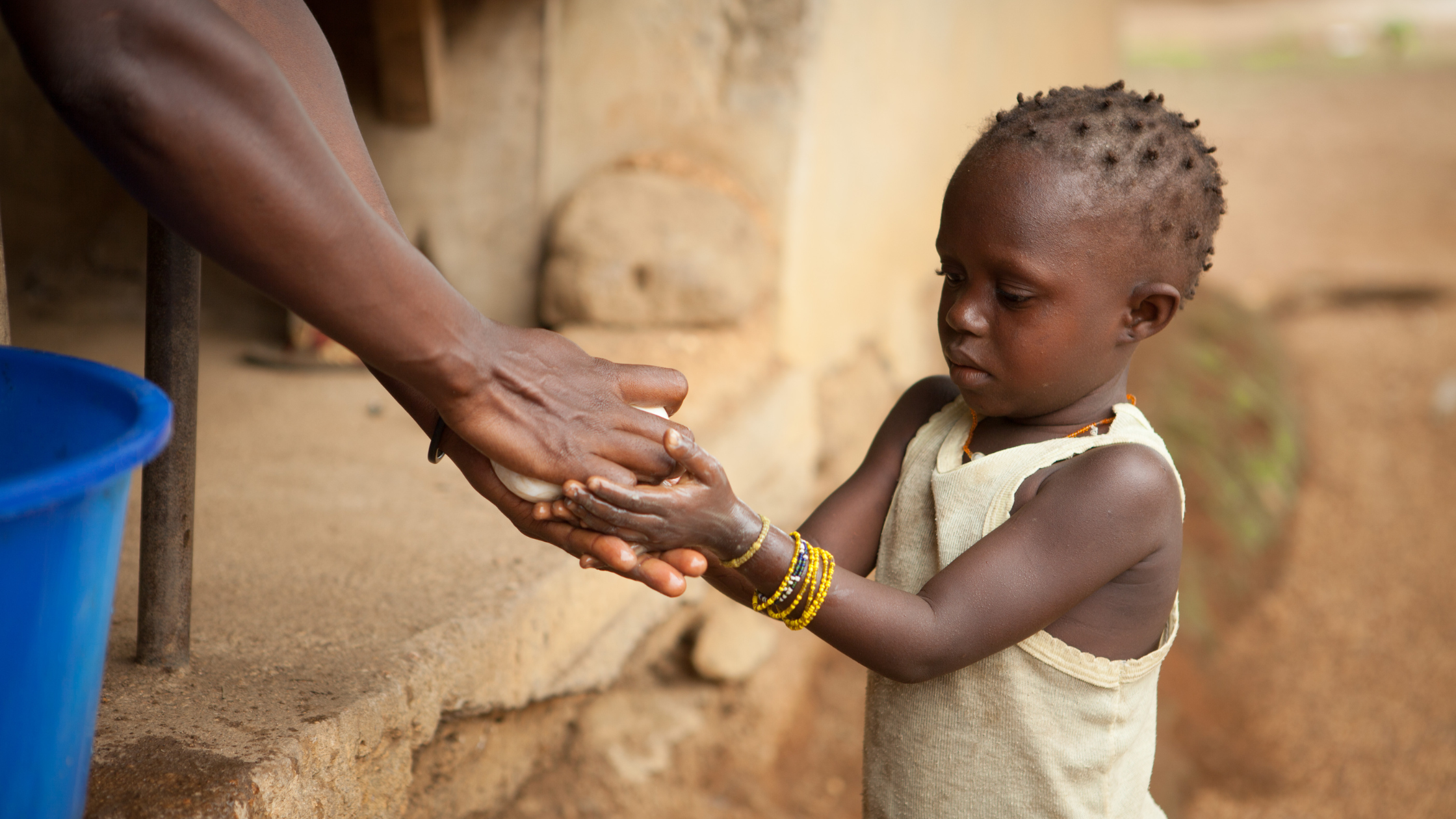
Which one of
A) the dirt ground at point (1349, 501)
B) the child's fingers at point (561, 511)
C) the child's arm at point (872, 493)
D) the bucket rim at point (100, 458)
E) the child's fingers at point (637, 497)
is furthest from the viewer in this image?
the dirt ground at point (1349, 501)

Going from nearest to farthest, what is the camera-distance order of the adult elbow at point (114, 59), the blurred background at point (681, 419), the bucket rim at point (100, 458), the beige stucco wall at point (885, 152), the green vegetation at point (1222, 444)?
the bucket rim at point (100, 458)
the adult elbow at point (114, 59)
the blurred background at point (681, 419)
the beige stucco wall at point (885, 152)
the green vegetation at point (1222, 444)

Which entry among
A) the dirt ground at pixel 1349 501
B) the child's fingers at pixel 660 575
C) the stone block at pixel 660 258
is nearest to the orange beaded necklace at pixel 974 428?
the child's fingers at pixel 660 575

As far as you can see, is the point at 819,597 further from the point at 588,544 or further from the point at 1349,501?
the point at 1349,501

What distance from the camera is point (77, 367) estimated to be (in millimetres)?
1062

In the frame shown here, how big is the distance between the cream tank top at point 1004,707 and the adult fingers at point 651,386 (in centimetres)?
34

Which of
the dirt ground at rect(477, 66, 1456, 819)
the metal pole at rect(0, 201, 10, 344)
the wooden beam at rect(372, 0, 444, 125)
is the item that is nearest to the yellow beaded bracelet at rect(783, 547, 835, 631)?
the metal pole at rect(0, 201, 10, 344)

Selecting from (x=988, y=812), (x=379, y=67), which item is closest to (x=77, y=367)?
(x=988, y=812)

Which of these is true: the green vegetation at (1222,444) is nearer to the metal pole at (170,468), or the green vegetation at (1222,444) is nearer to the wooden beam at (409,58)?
the wooden beam at (409,58)

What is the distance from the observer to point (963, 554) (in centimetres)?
129

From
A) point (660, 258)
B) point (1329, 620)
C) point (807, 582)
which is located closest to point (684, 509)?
point (807, 582)

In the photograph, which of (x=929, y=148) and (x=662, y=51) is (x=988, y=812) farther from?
(x=929, y=148)

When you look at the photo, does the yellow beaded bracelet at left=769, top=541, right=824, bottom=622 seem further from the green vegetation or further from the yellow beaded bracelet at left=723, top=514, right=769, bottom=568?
the green vegetation

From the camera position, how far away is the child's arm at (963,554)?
4.02ft

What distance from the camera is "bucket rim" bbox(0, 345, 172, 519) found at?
0.81 metres
